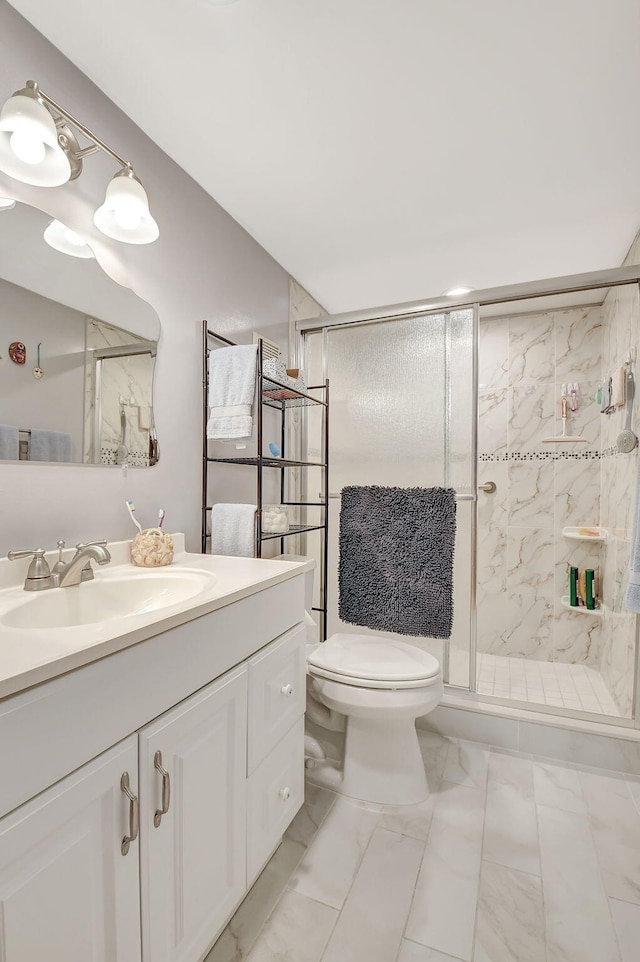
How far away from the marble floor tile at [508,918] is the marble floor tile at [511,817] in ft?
0.17

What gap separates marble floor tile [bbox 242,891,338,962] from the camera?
1.07m

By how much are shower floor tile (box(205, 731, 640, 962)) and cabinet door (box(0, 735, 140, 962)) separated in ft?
1.76

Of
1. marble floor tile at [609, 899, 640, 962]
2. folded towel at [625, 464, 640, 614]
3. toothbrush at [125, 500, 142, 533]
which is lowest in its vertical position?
marble floor tile at [609, 899, 640, 962]

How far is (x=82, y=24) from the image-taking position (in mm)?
1154

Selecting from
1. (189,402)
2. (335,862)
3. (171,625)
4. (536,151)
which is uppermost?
(536,151)

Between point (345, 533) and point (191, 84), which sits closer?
point (191, 84)

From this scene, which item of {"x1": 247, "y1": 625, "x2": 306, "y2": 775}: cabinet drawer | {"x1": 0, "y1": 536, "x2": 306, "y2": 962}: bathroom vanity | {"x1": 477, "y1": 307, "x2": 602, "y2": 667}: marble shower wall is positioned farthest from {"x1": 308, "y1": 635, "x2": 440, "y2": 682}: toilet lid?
{"x1": 477, "y1": 307, "x2": 602, "y2": 667}: marble shower wall

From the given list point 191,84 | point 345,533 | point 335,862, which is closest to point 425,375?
point 345,533

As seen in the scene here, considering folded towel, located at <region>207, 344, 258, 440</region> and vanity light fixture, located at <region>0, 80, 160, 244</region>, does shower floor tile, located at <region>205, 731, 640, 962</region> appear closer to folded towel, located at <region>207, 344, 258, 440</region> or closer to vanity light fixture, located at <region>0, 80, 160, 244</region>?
folded towel, located at <region>207, 344, 258, 440</region>

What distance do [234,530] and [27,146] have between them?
1204 millimetres

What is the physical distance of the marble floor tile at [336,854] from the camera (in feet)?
4.08

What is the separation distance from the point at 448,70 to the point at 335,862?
7.50ft

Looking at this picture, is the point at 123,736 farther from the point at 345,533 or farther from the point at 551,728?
the point at 551,728

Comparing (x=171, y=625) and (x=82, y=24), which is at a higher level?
(x=82, y=24)
